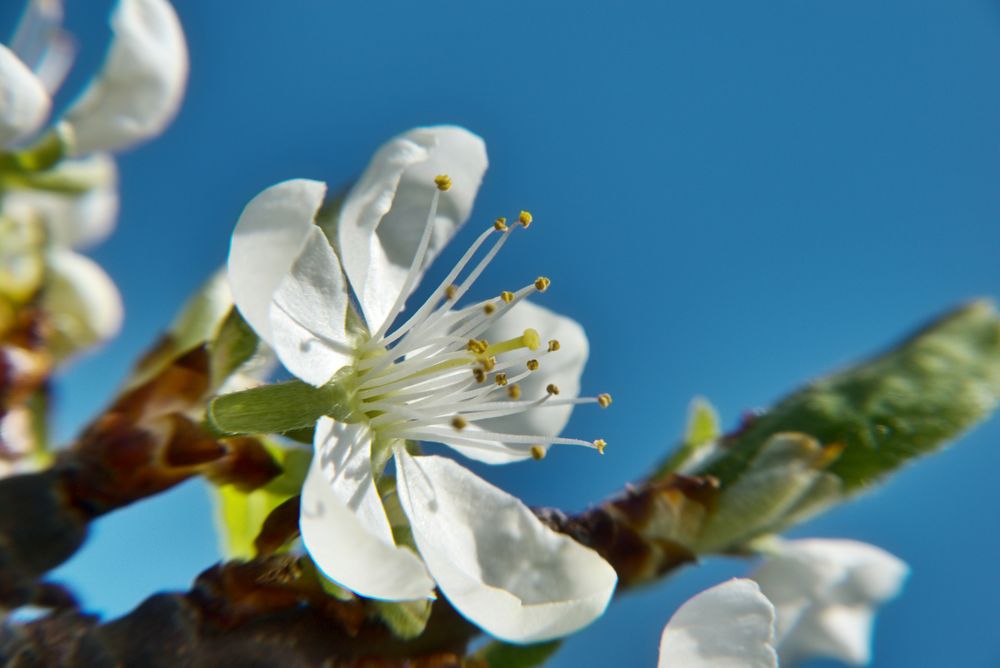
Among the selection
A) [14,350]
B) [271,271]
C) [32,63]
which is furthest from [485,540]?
[32,63]

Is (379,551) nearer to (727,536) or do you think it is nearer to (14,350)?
(727,536)

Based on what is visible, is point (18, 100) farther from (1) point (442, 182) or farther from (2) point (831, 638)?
(2) point (831, 638)

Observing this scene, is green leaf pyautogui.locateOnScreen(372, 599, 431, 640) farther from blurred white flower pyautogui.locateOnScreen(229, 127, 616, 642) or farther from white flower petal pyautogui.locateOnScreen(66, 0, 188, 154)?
white flower petal pyautogui.locateOnScreen(66, 0, 188, 154)

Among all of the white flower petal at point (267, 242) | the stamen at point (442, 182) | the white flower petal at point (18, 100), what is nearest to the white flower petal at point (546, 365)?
the stamen at point (442, 182)

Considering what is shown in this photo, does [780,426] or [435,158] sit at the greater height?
[435,158]

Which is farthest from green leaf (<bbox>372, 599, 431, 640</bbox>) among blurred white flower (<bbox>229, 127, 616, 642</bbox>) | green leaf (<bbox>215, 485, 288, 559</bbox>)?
green leaf (<bbox>215, 485, 288, 559</bbox>)

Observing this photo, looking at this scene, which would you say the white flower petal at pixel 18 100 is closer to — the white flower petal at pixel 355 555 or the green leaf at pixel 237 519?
the green leaf at pixel 237 519
